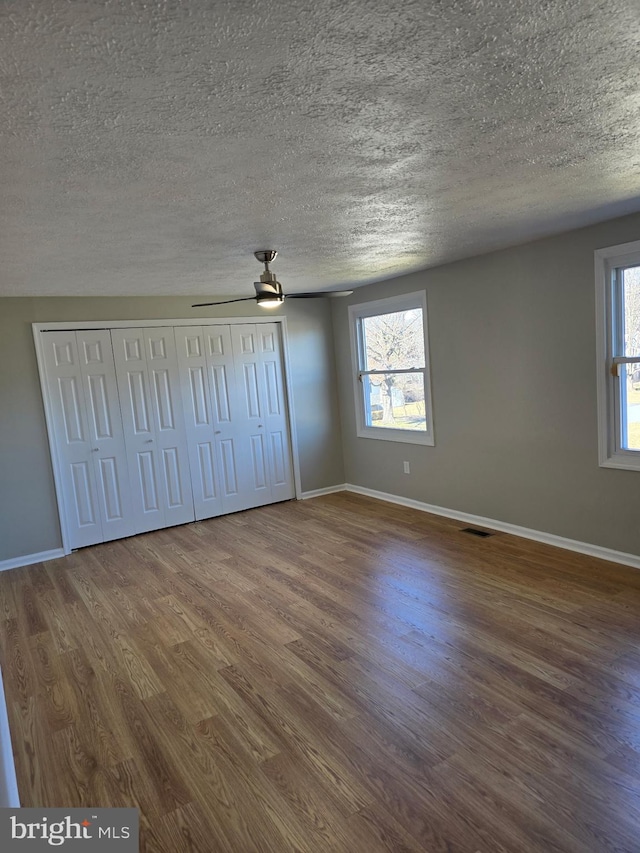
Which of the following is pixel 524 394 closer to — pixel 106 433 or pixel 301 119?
pixel 301 119

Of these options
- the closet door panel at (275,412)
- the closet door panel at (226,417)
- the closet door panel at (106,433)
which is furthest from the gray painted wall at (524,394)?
the closet door panel at (106,433)

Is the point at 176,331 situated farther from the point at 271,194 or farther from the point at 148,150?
the point at 148,150

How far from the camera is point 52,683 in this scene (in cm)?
289

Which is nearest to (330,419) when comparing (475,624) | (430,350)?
(430,350)

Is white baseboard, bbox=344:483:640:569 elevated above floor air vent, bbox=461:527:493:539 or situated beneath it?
elevated above

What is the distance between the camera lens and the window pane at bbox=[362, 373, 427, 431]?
18.1 ft

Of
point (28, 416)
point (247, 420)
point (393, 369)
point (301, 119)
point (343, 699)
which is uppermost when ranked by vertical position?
point (301, 119)

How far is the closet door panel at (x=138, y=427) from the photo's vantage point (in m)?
5.27

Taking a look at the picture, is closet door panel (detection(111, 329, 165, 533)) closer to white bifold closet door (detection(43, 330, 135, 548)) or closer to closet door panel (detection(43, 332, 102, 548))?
white bifold closet door (detection(43, 330, 135, 548))

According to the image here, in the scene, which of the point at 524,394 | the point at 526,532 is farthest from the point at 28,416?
the point at 526,532

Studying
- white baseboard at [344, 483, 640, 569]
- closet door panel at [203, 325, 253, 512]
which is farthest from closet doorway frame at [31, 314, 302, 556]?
white baseboard at [344, 483, 640, 569]

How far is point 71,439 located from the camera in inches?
199

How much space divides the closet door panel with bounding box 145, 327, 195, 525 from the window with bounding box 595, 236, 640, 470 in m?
3.90

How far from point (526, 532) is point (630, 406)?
1340 millimetres
